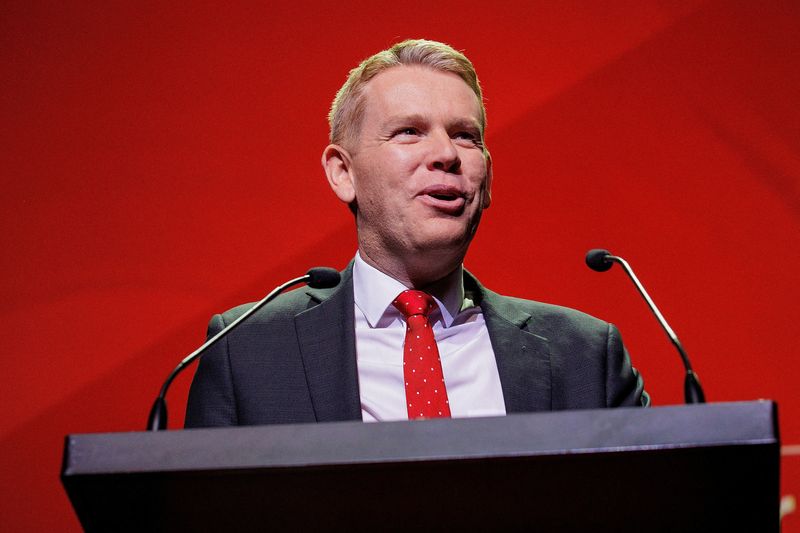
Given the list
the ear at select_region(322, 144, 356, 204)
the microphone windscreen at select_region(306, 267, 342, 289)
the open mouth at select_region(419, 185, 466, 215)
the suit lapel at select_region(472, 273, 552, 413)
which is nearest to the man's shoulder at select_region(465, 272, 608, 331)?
the suit lapel at select_region(472, 273, 552, 413)

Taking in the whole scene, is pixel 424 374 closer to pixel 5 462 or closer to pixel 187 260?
pixel 187 260

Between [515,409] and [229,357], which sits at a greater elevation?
[229,357]

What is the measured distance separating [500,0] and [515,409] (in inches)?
50.1

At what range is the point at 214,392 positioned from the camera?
5.29ft

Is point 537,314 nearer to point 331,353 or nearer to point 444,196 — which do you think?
point 444,196

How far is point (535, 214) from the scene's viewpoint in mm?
2205

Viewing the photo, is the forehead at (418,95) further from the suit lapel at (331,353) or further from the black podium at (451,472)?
the black podium at (451,472)

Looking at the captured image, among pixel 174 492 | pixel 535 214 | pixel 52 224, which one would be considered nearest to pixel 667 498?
pixel 174 492

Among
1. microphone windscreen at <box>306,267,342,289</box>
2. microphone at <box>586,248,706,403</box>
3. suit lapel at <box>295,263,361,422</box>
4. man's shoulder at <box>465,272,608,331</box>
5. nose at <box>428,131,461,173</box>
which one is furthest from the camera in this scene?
man's shoulder at <box>465,272,608,331</box>

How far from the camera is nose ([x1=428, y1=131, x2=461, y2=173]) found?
1.69 m

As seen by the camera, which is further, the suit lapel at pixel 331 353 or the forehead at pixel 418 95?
the forehead at pixel 418 95

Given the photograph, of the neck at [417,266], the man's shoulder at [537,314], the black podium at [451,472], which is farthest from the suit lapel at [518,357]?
the black podium at [451,472]

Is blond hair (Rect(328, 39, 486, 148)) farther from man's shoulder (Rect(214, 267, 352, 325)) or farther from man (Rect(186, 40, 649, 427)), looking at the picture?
man's shoulder (Rect(214, 267, 352, 325))

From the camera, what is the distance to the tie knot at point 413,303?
1.74m
